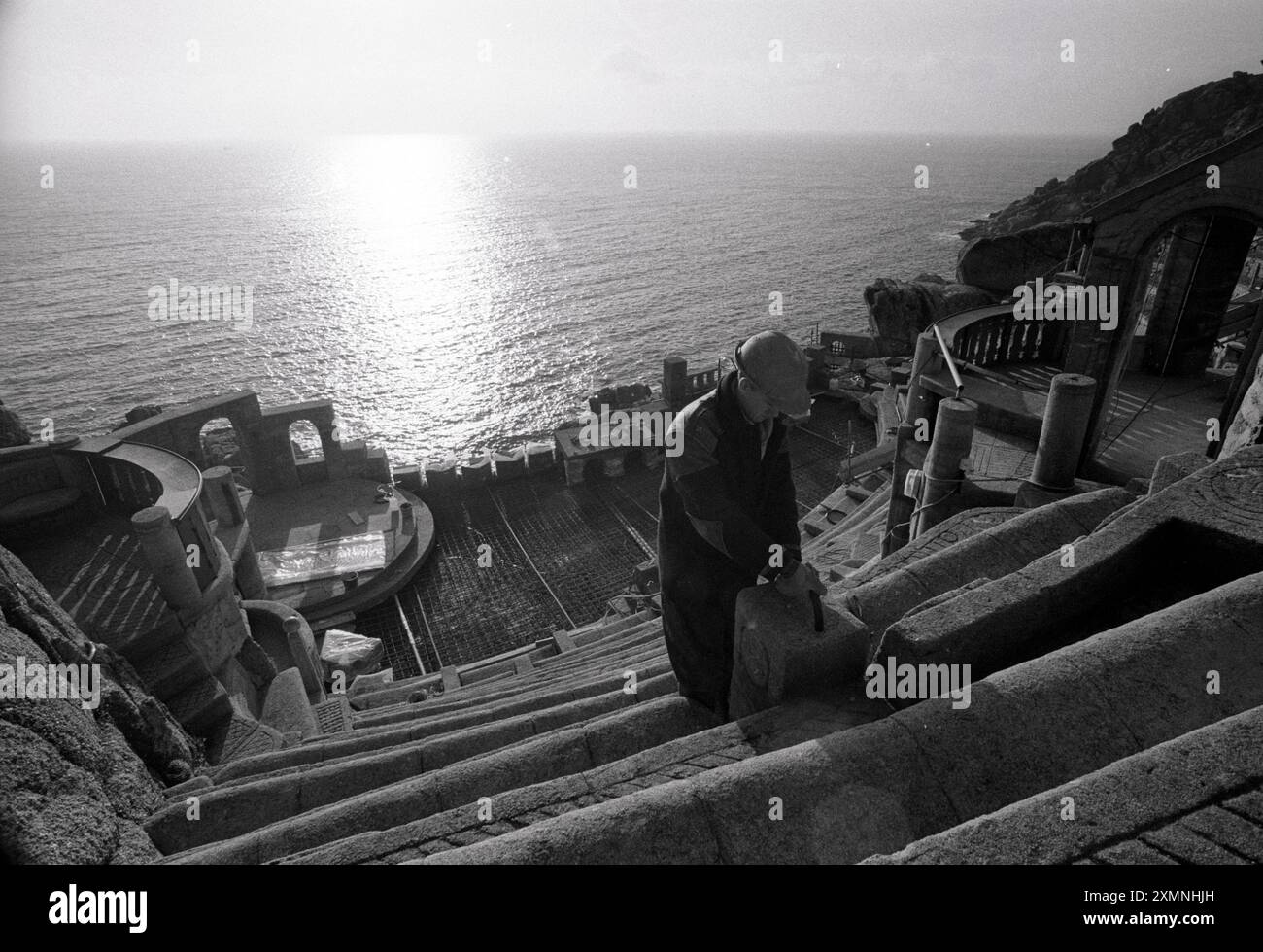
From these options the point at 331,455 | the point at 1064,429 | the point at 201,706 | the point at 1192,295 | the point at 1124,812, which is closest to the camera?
the point at 1124,812

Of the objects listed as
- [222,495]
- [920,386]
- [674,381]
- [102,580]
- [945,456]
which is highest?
[674,381]

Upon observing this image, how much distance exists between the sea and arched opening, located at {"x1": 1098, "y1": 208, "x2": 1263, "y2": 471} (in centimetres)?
1013

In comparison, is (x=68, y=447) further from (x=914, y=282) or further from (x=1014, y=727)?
(x=914, y=282)

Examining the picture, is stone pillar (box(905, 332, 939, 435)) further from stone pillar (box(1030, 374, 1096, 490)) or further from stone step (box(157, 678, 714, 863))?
stone step (box(157, 678, 714, 863))

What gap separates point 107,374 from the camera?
52125 millimetres

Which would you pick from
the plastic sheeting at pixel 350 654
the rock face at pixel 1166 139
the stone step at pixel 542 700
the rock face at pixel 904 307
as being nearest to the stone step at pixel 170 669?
the plastic sheeting at pixel 350 654

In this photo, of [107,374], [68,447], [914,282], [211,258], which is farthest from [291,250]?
[68,447]

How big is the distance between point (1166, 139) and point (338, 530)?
91.0 m

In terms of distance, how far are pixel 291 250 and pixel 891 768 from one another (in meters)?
116

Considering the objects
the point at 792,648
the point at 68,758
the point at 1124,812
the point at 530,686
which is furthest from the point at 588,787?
the point at 530,686

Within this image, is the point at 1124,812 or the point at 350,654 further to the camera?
the point at 350,654

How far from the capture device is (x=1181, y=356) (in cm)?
1784

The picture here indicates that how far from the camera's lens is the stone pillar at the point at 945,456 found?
35.3 ft

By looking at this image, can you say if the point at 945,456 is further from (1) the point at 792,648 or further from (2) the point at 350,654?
(2) the point at 350,654
